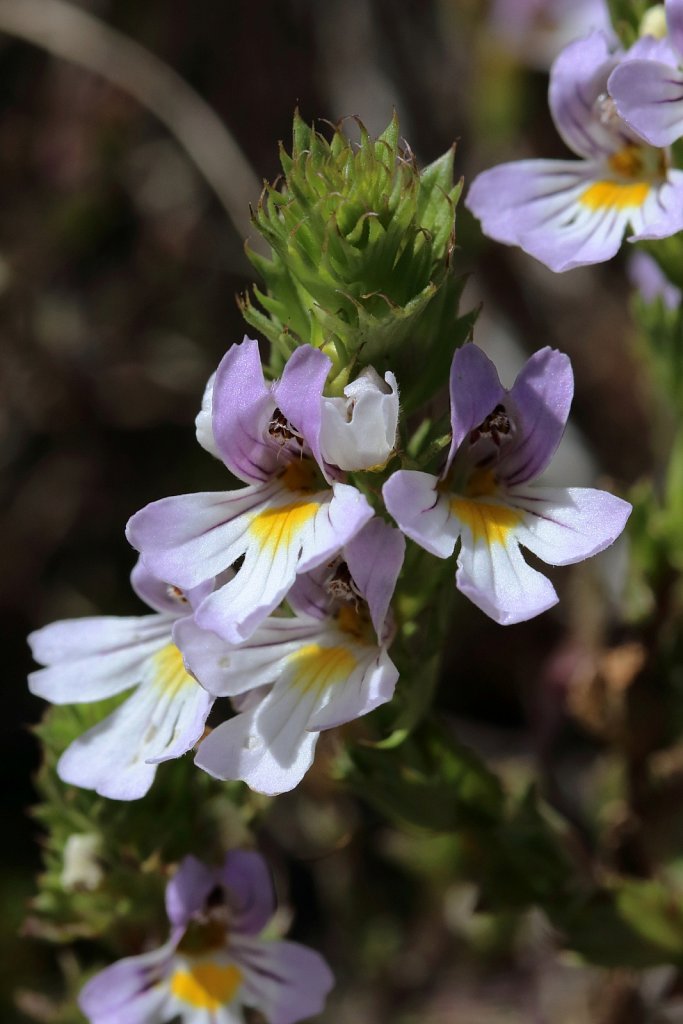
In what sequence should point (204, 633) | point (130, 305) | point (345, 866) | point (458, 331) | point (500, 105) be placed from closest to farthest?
point (204, 633) < point (458, 331) < point (345, 866) < point (500, 105) < point (130, 305)

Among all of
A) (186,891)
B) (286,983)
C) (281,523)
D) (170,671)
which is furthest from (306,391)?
(286,983)

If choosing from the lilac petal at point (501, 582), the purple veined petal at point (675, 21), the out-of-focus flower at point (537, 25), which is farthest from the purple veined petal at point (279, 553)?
the out-of-focus flower at point (537, 25)

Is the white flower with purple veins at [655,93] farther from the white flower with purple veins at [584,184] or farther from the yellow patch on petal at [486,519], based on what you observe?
the yellow patch on petal at [486,519]

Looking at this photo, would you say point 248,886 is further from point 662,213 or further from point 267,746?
point 662,213

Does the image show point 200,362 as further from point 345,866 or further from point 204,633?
point 204,633

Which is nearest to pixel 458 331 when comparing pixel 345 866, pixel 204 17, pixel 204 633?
pixel 204 633

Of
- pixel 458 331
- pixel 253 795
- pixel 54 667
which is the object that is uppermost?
pixel 458 331
